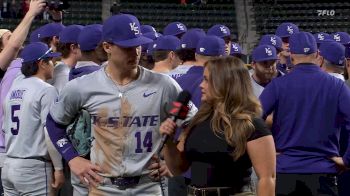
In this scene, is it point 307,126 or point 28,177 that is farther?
point 28,177

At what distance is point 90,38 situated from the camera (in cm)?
553

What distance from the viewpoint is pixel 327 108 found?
16.9 feet

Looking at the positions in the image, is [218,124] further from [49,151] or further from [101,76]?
[49,151]

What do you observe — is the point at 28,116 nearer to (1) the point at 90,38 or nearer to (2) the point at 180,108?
(1) the point at 90,38

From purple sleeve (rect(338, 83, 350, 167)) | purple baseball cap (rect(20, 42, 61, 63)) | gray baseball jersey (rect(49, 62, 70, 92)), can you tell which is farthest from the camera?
gray baseball jersey (rect(49, 62, 70, 92))

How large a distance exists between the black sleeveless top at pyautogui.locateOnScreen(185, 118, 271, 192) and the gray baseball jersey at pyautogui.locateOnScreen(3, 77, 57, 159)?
183 centimetres

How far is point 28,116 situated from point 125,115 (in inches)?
65.1

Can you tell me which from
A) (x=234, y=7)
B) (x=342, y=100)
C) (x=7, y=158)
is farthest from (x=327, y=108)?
(x=234, y=7)

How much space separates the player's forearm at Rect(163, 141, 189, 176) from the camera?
156 inches

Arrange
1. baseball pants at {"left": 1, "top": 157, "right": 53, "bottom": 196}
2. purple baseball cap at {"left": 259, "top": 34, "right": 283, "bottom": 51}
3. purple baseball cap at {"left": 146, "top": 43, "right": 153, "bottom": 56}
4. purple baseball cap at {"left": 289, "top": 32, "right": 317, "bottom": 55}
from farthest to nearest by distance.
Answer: purple baseball cap at {"left": 259, "top": 34, "right": 283, "bottom": 51}
purple baseball cap at {"left": 146, "top": 43, "right": 153, "bottom": 56}
baseball pants at {"left": 1, "top": 157, "right": 53, "bottom": 196}
purple baseball cap at {"left": 289, "top": 32, "right": 317, "bottom": 55}

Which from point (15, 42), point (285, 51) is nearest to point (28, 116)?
point (15, 42)

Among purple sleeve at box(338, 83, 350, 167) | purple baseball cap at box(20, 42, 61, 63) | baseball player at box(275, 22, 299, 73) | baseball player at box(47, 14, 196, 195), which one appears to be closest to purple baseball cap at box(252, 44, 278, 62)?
baseball player at box(275, 22, 299, 73)

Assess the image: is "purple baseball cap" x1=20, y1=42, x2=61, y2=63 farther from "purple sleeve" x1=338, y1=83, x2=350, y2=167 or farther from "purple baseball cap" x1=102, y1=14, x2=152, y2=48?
"purple sleeve" x1=338, y1=83, x2=350, y2=167

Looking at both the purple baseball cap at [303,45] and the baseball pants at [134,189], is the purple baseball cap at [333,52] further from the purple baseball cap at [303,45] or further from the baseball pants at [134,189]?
the baseball pants at [134,189]
